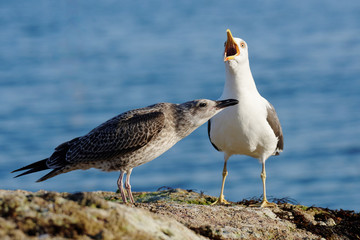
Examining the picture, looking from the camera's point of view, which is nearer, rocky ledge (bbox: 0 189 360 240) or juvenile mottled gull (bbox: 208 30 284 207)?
rocky ledge (bbox: 0 189 360 240)

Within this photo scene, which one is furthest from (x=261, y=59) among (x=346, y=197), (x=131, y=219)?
(x=131, y=219)

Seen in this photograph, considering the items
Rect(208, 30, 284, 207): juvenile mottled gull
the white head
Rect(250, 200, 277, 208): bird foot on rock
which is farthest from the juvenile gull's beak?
Rect(250, 200, 277, 208): bird foot on rock

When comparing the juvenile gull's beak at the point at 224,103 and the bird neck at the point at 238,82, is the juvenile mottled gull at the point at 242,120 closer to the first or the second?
the bird neck at the point at 238,82

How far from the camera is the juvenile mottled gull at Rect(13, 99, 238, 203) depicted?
7844 millimetres

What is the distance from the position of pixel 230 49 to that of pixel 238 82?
657mm

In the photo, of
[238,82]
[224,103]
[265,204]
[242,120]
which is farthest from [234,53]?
[265,204]

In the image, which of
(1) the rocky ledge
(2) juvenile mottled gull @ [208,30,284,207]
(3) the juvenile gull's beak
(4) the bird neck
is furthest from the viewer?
(4) the bird neck

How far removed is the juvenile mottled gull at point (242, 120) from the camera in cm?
914

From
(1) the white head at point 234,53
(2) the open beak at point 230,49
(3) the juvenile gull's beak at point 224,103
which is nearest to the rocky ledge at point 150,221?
(3) the juvenile gull's beak at point 224,103

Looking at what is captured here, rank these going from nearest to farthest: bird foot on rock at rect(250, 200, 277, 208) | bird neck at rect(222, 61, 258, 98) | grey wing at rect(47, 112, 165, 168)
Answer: grey wing at rect(47, 112, 165, 168)
bird foot on rock at rect(250, 200, 277, 208)
bird neck at rect(222, 61, 258, 98)

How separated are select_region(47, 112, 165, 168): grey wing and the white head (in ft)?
6.64

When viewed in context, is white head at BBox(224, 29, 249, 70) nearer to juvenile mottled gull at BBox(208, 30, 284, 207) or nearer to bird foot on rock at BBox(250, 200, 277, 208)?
juvenile mottled gull at BBox(208, 30, 284, 207)

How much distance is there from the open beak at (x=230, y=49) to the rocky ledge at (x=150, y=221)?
2658mm

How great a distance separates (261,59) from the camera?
3353 cm
